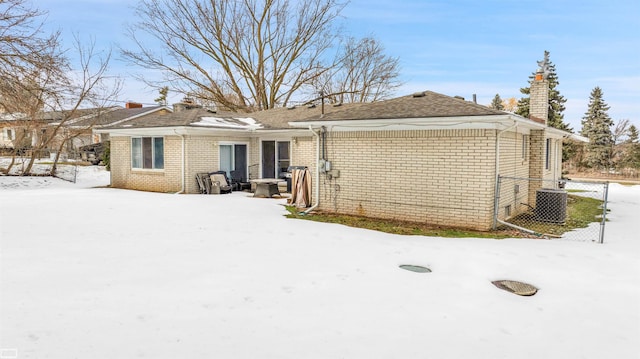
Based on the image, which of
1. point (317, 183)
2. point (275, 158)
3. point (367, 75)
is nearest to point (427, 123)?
point (317, 183)

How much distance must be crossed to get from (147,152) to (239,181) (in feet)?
12.7

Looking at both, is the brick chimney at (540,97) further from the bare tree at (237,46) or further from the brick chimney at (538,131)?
the bare tree at (237,46)

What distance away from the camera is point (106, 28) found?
25.7 meters

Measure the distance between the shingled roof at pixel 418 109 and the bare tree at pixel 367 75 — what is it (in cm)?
2318

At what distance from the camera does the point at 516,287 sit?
18.9 feet

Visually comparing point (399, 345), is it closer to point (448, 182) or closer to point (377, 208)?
point (448, 182)

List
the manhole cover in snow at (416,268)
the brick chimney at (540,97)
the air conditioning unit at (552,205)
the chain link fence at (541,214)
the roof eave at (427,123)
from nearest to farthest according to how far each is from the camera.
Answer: the manhole cover in snow at (416,268)
the roof eave at (427,123)
the chain link fence at (541,214)
the air conditioning unit at (552,205)
the brick chimney at (540,97)

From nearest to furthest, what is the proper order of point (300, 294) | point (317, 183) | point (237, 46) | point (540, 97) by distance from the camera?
point (300, 294) → point (317, 183) → point (540, 97) → point (237, 46)

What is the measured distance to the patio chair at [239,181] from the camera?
17.5 meters

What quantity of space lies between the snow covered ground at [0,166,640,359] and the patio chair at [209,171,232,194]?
6.55 meters

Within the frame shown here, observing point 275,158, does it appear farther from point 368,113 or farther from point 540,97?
point 540,97

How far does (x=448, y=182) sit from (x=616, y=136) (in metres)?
37.9

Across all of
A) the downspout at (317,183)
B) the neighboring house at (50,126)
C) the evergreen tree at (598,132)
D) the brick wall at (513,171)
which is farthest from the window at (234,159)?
the evergreen tree at (598,132)

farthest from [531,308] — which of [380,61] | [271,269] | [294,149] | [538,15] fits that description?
[380,61]
